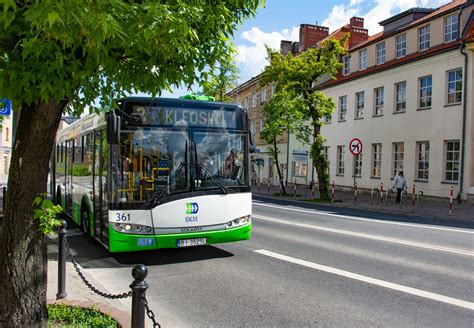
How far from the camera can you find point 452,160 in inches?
943

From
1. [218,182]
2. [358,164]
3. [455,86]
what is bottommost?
[218,182]

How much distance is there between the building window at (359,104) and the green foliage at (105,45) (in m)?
29.5

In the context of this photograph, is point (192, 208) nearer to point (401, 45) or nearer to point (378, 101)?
point (378, 101)

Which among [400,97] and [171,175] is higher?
[400,97]

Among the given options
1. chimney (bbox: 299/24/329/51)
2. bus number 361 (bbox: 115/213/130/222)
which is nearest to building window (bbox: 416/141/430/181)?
bus number 361 (bbox: 115/213/130/222)

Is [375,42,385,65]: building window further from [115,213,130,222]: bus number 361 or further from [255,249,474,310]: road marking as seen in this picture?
[115,213,130,222]: bus number 361

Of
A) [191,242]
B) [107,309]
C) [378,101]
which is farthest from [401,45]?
[107,309]

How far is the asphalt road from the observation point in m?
5.33

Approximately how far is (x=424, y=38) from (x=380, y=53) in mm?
4356

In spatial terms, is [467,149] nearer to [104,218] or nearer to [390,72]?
[390,72]

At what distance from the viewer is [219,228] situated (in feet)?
26.8

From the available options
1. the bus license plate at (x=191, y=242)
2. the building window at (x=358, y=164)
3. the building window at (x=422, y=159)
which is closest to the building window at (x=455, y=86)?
the building window at (x=422, y=159)

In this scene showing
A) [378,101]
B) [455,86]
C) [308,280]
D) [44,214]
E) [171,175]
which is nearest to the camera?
[44,214]

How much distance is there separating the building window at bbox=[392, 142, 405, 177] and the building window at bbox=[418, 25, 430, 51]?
594 cm
